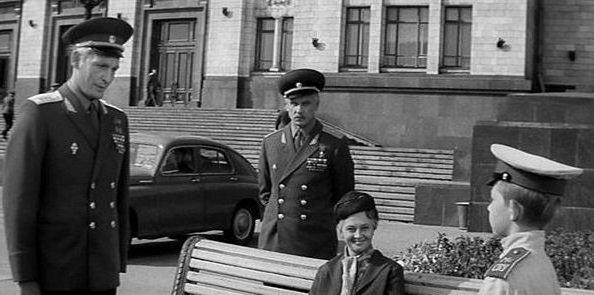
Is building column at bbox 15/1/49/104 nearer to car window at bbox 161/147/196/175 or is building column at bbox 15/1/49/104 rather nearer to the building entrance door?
the building entrance door

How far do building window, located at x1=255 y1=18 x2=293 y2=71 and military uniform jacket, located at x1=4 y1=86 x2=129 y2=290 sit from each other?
24623 mm

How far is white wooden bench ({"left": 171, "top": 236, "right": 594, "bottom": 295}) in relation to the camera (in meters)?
3.79

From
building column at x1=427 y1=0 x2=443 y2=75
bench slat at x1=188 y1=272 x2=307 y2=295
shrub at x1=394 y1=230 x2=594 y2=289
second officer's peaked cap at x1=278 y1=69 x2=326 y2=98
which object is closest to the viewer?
bench slat at x1=188 y1=272 x2=307 y2=295

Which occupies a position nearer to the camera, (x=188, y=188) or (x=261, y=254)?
(x=261, y=254)

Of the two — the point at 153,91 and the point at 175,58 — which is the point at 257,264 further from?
the point at 175,58

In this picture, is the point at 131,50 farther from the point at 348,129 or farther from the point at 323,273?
the point at 323,273

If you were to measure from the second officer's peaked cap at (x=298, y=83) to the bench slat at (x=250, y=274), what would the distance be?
113 centimetres

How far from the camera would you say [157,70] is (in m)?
30.8

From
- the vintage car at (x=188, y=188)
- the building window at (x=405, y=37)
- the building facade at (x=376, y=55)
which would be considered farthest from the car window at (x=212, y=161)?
the building window at (x=405, y=37)

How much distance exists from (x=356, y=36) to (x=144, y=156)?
702 inches

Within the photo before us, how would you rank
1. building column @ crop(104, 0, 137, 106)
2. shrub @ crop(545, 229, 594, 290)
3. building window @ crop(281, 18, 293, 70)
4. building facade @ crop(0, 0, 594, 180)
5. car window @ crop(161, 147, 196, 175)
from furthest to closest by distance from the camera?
1. building column @ crop(104, 0, 137, 106)
2. building window @ crop(281, 18, 293, 70)
3. building facade @ crop(0, 0, 594, 180)
4. car window @ crop(161, 147, 196, 175)
5. shrub @ crop(545, 229, 594, 290)

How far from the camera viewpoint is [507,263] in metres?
2.60

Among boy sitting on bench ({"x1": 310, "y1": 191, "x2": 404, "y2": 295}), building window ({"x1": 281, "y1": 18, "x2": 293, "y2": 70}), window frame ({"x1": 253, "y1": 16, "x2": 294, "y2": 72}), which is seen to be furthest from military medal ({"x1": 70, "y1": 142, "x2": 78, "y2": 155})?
building window ({"x1": 281, "y1": 18, "x2": 293, "y2": 70})

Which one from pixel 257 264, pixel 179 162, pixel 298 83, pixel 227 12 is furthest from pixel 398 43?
pixel 257 264
